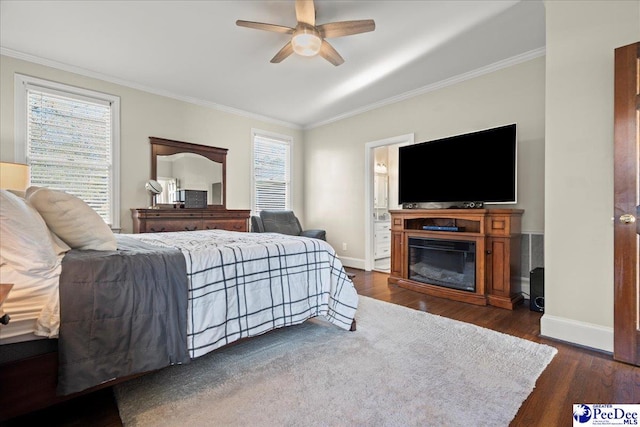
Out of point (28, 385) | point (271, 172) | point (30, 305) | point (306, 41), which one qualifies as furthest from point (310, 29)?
point (271, 172)

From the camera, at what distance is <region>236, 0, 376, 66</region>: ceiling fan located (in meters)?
2.35

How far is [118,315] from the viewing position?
1.35 meters

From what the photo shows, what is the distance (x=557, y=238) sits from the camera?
2.27 meters

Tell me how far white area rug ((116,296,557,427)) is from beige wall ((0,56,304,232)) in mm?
2995

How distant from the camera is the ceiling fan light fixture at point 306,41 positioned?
2.47 meters

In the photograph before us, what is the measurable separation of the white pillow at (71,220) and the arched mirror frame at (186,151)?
8.88 ft

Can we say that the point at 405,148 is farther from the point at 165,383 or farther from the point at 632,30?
the point at 165,383

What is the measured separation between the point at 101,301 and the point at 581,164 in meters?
3.09

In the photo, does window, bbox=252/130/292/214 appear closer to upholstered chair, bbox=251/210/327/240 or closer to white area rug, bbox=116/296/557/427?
upholstered chair, bbox=251/210/327/240

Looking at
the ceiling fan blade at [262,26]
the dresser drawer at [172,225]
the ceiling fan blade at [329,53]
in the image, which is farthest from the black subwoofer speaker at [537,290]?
the dresser drawer at [172,225]

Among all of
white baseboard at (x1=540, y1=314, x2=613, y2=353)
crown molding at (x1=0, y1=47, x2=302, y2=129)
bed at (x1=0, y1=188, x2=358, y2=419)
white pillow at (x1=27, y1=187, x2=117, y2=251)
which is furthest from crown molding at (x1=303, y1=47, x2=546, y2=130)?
white pillow at (x1=27, y1=187, x2=117, y2=251)

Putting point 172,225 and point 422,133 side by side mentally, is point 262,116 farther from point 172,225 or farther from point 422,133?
point 422,133

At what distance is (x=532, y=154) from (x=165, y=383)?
12.8 ft

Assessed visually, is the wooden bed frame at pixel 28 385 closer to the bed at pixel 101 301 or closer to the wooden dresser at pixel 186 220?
the bed at pixel 101 301
